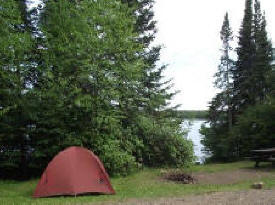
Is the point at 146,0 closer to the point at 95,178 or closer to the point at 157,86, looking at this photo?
the point at 157,86

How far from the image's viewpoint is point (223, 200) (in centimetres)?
829

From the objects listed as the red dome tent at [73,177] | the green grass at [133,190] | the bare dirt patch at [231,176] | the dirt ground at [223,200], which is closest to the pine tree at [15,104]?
the green grass at [133,190]

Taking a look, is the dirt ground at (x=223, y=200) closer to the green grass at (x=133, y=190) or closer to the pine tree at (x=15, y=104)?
the green grass at (x=133, y=190)

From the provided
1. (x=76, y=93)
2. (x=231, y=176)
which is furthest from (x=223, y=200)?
(x=76, y=93)

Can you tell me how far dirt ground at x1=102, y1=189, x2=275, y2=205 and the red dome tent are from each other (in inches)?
87.1

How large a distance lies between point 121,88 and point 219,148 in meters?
17.9

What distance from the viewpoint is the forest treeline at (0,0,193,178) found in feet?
49.0

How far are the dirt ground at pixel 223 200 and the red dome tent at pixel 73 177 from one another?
2213 millimetres

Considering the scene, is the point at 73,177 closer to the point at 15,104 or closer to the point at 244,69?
the point at 15,104

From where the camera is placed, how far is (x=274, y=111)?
2175 centimetres

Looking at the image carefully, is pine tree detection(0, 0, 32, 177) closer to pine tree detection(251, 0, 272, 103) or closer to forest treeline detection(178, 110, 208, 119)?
forest treeline detection(178, 110, 208, 119)

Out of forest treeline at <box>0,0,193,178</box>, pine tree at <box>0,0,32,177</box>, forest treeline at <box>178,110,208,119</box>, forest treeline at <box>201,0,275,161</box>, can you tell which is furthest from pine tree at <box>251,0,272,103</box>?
pine tree at <box>0,0,32,177</box>

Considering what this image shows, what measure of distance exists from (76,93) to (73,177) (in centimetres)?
522

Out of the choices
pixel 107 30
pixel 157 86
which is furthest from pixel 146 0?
pixel 107 30
